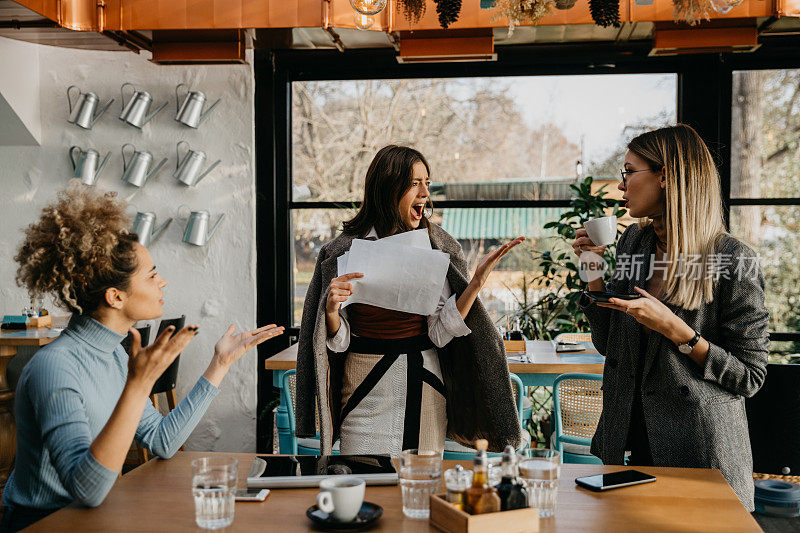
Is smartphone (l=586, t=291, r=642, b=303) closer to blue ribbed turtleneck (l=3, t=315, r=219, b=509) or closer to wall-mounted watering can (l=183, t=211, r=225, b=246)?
blue ribbed turtleneck (l=3, t=315, r=219, b=509)

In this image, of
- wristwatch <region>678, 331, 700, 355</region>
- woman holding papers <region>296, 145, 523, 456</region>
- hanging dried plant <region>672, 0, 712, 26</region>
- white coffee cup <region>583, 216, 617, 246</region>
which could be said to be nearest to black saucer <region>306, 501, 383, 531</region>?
woman holding papers <region>296, 145, 523, 456</region>

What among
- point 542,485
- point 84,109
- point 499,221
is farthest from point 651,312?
point 84,109

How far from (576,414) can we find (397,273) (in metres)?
1.40

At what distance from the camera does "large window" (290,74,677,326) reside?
472 centimetres

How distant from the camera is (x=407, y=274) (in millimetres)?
2143

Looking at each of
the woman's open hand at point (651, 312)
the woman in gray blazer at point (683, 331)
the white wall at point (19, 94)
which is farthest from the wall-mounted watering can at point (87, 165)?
the woman's open hand at point (651, 312)

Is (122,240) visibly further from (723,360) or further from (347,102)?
(347,102)

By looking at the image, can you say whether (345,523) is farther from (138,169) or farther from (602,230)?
(138,169)

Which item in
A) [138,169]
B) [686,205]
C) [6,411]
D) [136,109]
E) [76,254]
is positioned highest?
[136,109]

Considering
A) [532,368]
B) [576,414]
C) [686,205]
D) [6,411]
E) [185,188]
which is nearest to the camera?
[686,205]

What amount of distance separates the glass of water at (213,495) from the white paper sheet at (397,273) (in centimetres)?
91

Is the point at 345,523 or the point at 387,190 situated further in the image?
the point at 387,190

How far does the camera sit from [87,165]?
4438 mm

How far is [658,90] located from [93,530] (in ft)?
14.4
